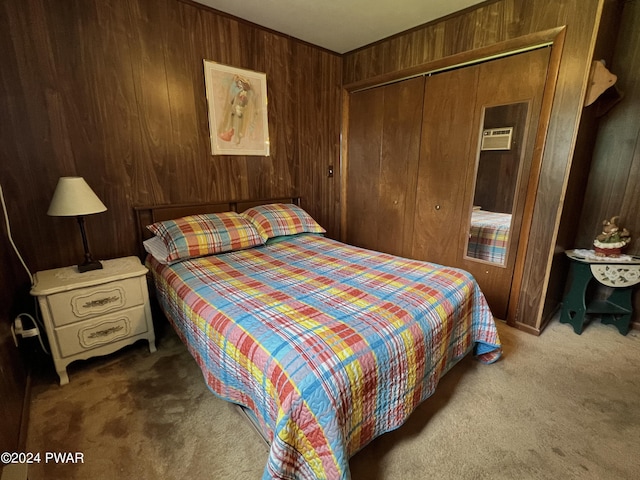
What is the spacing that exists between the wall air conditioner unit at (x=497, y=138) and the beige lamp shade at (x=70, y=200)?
2753 mm

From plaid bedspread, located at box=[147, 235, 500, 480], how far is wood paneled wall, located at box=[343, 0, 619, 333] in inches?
29.8

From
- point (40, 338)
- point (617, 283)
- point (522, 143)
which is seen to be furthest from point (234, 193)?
point (617, 283)

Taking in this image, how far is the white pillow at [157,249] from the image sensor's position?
1989 millimetres

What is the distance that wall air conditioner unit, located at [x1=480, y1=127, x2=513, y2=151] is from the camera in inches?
86.8

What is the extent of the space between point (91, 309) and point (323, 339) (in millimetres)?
1470

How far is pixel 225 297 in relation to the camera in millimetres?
1480

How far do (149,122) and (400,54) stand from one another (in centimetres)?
219

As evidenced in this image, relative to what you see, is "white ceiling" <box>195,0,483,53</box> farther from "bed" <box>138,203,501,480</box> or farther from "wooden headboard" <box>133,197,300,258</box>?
"bed" <box>138,203,501,480</box>

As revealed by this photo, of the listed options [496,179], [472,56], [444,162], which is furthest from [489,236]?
[472,56]

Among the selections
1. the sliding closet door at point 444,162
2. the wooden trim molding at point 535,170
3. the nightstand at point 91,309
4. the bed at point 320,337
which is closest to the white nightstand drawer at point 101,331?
the nightstand at point 91,309

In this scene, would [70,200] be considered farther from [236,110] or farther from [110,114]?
[236,110]

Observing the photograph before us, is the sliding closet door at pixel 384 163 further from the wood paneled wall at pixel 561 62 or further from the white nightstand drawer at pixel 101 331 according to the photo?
the white nightstand drawer at pixel 101 331

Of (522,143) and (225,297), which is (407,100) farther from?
(225,297)

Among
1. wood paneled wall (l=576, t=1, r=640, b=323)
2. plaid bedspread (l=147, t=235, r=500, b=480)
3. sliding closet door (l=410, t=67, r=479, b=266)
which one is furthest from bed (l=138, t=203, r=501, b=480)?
wood paneled wall (l=576, t=1, r=640, b=323)
